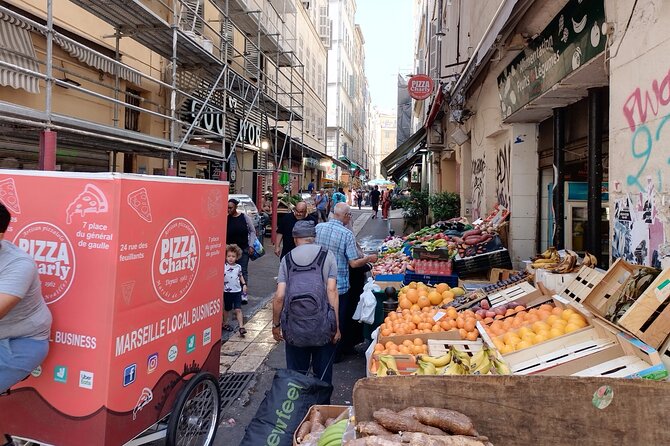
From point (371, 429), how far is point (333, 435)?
434 millimetres

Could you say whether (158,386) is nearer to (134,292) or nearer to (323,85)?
(134,292)

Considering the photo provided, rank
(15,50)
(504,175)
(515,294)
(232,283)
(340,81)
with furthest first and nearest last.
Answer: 1. (340,81)
2. (504,175)
3. (15,50)
4. (232,283)
5. (515,294)

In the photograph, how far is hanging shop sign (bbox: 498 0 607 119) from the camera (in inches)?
196

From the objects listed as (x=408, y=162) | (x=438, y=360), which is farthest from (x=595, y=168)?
(x=408, y=162)

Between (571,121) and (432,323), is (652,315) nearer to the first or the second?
(432,323)

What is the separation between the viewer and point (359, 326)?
6340mm

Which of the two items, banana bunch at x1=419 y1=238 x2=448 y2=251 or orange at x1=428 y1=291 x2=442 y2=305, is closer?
orange at x1=428 y1=291 x2=442 y2=305

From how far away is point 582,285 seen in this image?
4227 millimetres

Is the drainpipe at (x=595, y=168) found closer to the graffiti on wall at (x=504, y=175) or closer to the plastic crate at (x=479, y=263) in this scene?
the plastic crate at (x=479, y=263)

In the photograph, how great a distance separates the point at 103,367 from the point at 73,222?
32.7 inches

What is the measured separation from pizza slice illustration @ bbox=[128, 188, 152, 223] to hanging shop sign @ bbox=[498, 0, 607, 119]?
4.54m

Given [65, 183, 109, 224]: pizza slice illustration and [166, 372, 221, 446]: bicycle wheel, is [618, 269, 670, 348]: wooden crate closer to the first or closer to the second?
[166, 372, 221, 446]: bicycle wheel

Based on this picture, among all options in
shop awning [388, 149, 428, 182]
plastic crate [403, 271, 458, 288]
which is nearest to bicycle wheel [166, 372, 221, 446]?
plastic crate [403, 271, 458, 288]

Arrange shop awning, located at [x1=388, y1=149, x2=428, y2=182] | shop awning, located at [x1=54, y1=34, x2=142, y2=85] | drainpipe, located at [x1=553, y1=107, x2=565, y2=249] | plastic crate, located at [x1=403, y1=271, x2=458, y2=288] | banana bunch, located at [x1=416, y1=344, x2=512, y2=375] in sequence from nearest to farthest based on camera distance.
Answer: banana bunch, located at [x1=416, y1=344, x2=512, y2=375] < plastic crate, located at [x1=403, y1=271, x2=458, y2=288] < drainpipe, located at [x1=553, y1=107, x2=565, y2=249] < shop awning, located at [x1=54, y1=34, x2=142, y2=85] < shop awning, located at [x1=388, y1=149, x2=428, y2=182]
